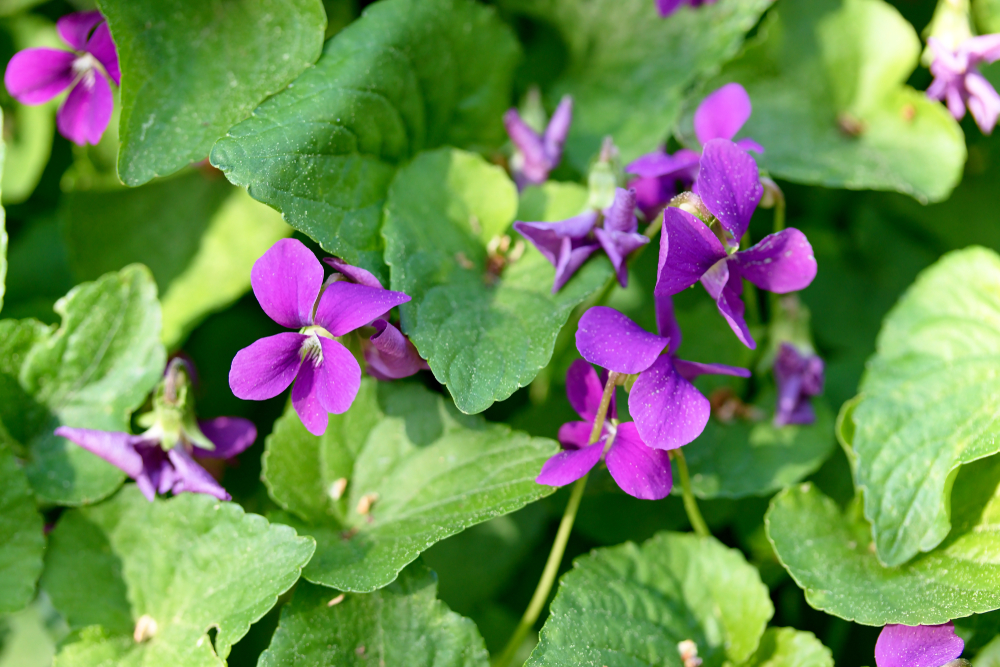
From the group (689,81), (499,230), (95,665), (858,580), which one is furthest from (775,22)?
(95,665)

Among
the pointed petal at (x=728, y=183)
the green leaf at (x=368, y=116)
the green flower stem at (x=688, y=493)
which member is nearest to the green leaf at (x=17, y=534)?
the green leaf at (x=368, y=116)

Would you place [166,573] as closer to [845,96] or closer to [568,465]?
[568,465]

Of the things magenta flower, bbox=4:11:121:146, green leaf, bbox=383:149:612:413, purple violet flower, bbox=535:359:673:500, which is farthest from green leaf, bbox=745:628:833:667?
magenta flower, bbox=4:11:121:146

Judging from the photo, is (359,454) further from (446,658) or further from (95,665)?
(95,665)

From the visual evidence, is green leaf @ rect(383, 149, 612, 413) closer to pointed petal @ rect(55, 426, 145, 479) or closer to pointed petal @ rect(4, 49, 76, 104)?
pointed petal @ rect(55, 426, 145, 479)

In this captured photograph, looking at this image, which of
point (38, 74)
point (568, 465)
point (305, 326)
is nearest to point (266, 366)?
point (305, 326)

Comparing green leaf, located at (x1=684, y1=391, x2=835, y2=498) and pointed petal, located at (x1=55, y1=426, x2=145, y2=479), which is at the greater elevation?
pointed petal, located at (x1=55, y1=426, x2=145, y2=479)

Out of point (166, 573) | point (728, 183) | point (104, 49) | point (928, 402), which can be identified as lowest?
point (166, 573)
